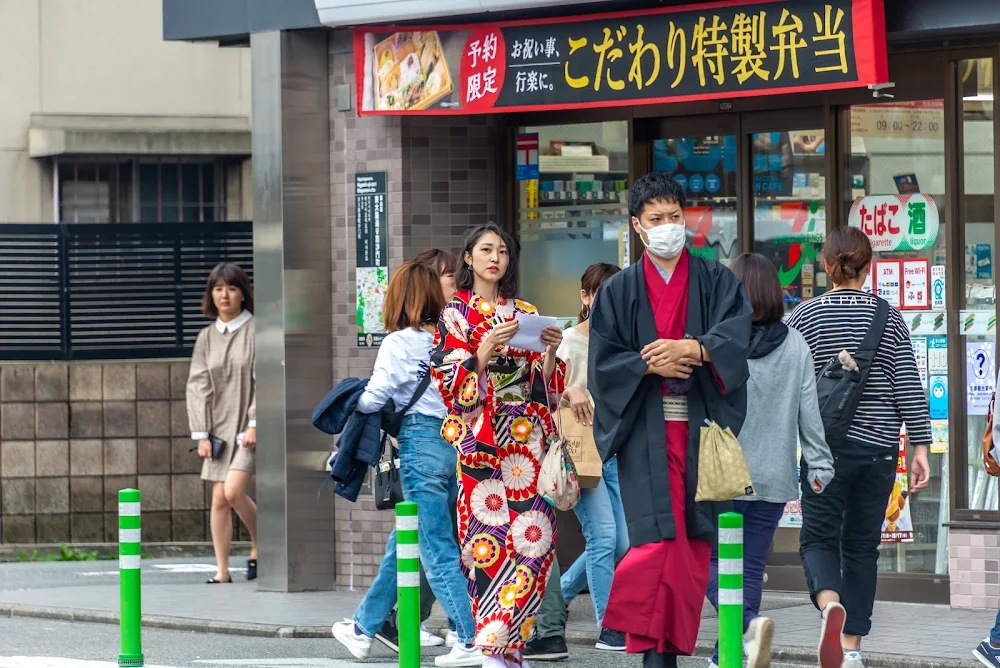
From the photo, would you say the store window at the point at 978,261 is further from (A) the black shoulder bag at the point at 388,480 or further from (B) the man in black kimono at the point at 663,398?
(B) the man in black kimono at the point at 663,398

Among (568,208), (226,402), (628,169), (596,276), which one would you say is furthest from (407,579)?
(226,402)

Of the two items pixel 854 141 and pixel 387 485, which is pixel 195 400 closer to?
pixel 387 485

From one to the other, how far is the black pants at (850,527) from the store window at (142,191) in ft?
34.0

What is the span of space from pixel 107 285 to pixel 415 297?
260 inches

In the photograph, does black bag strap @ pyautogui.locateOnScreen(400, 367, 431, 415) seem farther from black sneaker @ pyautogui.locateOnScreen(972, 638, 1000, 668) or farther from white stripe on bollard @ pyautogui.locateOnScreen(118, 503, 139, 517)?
black sneaker @ pyautogui.locateOnScreen(972, 638, 1000, 668)

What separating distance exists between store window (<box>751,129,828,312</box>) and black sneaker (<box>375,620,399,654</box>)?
11.3 feet

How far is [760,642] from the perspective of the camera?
701 centimetres

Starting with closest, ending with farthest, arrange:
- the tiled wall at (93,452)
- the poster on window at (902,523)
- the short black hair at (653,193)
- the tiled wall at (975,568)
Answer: the short black hair at (653,193)
the tiled wall at (975,568)
the poster on window at (902,523)
the tiled wall at (93,452)

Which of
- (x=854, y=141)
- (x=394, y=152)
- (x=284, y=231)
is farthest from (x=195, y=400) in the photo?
(x=854, y=141)

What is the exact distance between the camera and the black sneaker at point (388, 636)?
9.04m

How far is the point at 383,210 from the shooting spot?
11.7m

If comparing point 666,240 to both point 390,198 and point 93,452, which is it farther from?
point 93,452

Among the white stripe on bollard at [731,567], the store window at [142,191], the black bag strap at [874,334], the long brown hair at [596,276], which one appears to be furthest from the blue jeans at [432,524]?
the store window at [142,191]

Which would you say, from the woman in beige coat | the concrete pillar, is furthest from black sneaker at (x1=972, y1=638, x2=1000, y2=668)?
the woman in beige coat
